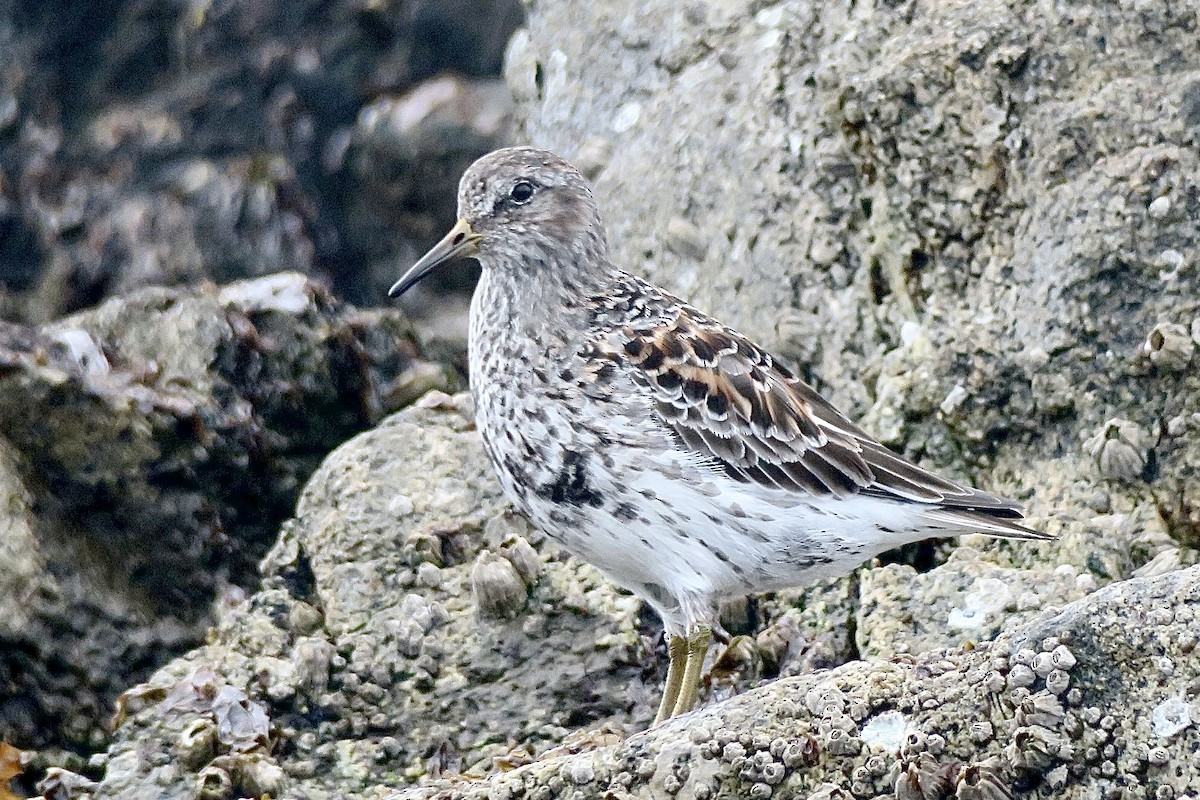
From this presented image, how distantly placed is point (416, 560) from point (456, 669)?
53 centimetres

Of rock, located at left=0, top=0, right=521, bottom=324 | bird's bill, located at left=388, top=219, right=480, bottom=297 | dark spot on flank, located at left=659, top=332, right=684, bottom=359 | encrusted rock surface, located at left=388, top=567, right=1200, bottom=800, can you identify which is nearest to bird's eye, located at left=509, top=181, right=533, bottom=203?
bird's bill, located at left=388, top=219, right=480, bottom=297

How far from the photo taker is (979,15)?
632cm

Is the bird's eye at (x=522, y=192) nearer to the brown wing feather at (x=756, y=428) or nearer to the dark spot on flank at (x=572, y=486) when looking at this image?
the brown wing feather at (x=756, y=428)

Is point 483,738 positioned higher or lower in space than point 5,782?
lower

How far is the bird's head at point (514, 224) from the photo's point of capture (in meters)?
6.02

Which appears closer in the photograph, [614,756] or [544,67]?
[614,756]

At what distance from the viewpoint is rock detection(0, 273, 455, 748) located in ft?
20.8

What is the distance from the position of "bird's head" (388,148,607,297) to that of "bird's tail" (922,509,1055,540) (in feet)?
5.37

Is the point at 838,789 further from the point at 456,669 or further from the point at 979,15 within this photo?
the point at 979,15

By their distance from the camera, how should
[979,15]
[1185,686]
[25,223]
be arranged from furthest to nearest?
[25,223]
[979,15]
[1185,686]

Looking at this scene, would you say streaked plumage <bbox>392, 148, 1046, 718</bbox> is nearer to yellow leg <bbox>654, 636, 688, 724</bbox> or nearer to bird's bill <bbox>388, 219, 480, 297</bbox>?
yellow leg <bbox>654, 636, 688, 724</bbox>

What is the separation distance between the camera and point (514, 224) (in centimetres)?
605

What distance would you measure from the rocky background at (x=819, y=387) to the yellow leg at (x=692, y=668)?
192mm

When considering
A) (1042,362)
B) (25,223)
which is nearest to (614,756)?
(1042,362)
